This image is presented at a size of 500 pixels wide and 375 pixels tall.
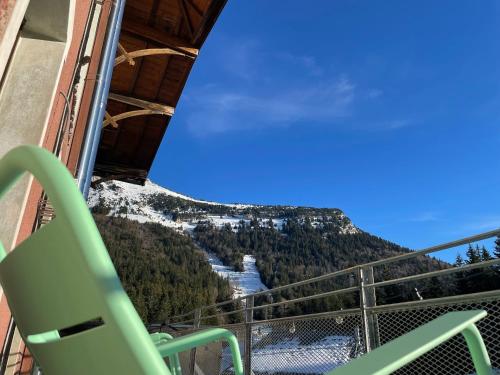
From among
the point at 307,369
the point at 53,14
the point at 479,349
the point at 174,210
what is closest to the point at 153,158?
the point at 307,369

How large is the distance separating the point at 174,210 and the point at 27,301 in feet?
629

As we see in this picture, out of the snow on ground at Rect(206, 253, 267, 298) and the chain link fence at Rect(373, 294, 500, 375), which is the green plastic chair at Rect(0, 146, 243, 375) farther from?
the snow on ground at Rect(206, 253, 267, 298)

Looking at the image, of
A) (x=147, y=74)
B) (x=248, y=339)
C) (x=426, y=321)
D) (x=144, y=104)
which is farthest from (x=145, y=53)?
(x=426, y=321)

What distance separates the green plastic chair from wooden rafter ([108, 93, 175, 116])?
6868mm

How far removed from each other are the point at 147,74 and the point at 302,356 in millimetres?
5177

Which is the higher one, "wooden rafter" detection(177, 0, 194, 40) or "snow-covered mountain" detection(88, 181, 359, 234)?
"snow-covered mountain" detection(88, 181, 359, 234)

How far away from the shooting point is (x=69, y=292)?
17.7 inches

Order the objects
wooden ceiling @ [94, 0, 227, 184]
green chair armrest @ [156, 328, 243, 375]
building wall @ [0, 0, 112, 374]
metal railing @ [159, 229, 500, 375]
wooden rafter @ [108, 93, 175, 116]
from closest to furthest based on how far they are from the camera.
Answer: green chair armrest @ [156, 328, 243, 375], building wall @ [0, 0, 112, 374], metal railing @ [159, 229, 500, 375], wooden ceiling @ [94, 0, 227, 184], wooden rafter @ [108, 93, 175, 116]

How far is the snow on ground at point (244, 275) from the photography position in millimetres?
129750

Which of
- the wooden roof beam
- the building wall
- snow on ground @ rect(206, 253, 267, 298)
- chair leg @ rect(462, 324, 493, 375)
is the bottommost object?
chair leg @ rect(462, 324, 493, 375)

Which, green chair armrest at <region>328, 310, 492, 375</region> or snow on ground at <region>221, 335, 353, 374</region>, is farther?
snow on ground at <region>221, 335, 353, 374</region>

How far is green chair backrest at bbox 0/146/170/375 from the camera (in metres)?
0.39

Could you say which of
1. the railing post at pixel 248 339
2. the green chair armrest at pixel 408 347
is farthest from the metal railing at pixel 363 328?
the green chair armrest at pixel 408 347

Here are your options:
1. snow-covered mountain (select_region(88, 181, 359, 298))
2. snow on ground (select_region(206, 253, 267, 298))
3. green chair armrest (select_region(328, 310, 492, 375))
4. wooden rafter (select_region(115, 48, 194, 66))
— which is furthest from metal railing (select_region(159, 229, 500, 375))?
snow-covered mountain (select_region(88, 181, 359, 298))
